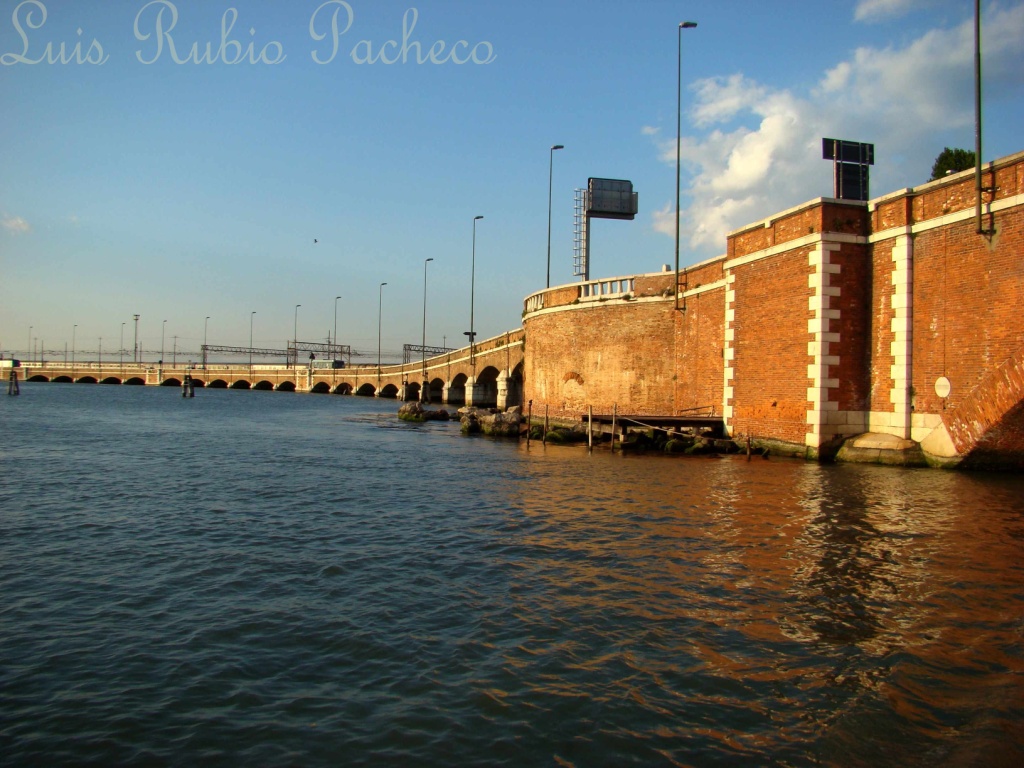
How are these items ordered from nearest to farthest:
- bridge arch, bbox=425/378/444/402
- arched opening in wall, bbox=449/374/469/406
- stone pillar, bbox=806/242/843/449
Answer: stone pillar, bbox=806/242/843/449 < arched opening in wall, bbox=449/374/469/406 < bridge arch, bbox=425/378/444/402

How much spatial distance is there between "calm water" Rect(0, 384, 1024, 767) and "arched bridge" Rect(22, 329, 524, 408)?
135 feet

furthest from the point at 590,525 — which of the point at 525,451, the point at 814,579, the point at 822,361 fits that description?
the point at 525,451

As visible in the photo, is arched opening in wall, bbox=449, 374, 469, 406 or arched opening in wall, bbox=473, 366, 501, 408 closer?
arched opening in wall, bbox=473, 366, 501, 408

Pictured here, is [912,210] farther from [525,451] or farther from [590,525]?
[525,451]

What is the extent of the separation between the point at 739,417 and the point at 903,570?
50.3ft

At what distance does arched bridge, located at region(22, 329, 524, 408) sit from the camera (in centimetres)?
5809

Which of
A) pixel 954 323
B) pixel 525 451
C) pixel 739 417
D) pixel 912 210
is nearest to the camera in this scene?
pixel 954 323

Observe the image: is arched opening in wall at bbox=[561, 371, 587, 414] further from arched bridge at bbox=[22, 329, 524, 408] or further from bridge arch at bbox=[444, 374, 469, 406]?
bridge arch at bbox=[444, 374, 469, 406]

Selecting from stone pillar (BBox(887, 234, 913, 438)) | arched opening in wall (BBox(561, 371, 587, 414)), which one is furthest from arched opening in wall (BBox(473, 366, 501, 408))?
stone pillar (BBox(887, 234, 913, 438))

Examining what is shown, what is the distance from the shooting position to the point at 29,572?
402 inches

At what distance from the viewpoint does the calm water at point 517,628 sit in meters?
5.63

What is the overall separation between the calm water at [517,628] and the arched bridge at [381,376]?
4127cm

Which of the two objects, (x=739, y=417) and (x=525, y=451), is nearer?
(x=739, y=417)

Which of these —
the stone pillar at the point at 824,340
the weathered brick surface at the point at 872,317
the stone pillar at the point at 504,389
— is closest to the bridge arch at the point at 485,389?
the stone pillar at the point at 504,389
